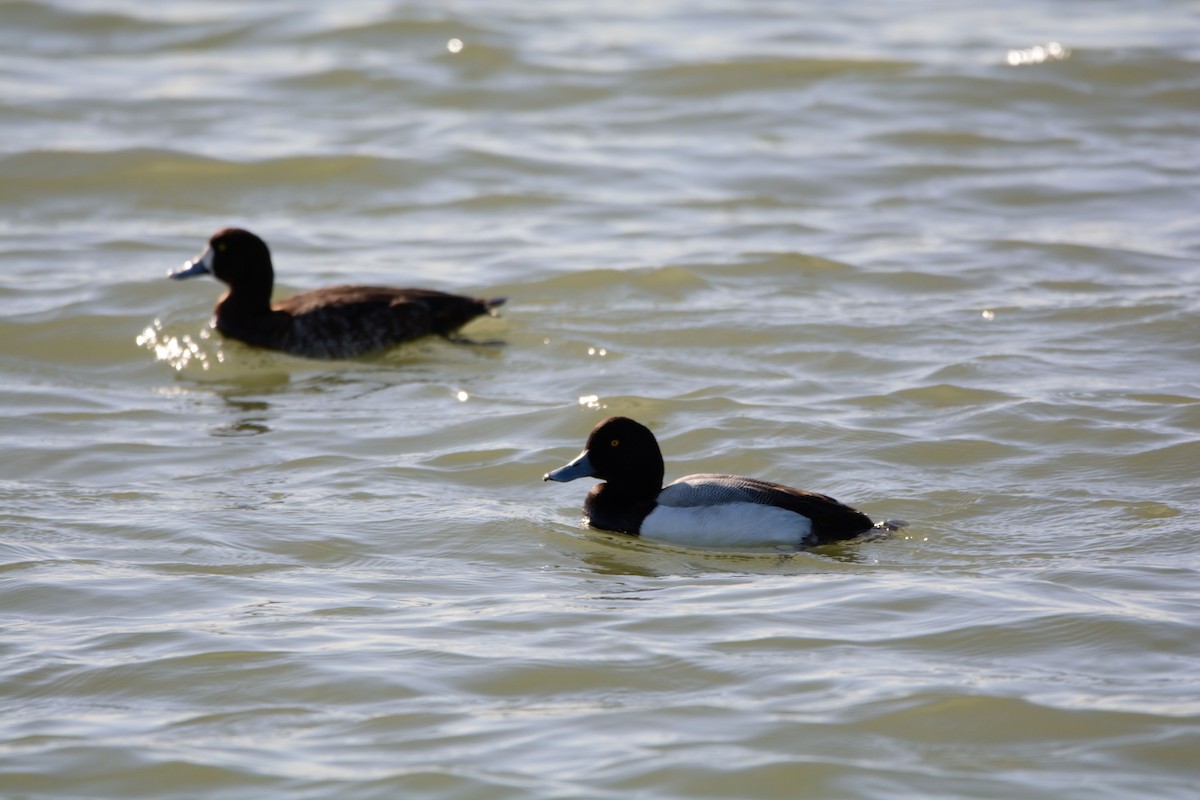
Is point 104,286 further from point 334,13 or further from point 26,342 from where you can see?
point 334,13

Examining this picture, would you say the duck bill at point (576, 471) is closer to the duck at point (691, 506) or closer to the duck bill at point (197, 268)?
the duck at point (691, 506)

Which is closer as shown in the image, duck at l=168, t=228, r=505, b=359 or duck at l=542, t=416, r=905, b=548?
duck at l=542, t=416, r=905, b=548

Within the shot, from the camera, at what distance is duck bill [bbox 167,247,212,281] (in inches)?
512

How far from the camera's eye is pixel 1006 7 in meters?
25.2

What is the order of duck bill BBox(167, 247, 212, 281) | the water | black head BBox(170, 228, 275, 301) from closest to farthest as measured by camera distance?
the water
black head BBox(170, 228, 275, 301)
duck bill BBox(167, 247, 212, 281)

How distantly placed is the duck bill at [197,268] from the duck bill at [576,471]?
5185mm

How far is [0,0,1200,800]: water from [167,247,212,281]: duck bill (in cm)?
49

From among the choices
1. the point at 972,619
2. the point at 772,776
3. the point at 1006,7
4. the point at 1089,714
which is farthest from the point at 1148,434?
the point at 1006,7

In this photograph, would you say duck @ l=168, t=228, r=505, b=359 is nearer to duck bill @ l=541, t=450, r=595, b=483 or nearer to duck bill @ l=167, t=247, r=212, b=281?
duck bill @ l=167, t=247, r=212, b=281

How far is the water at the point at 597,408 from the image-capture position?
248 inches

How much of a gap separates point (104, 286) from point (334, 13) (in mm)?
11391

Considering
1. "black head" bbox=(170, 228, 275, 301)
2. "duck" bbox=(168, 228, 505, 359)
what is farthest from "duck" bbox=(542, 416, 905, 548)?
"black head" bbox=(170, 228, 275, 301)

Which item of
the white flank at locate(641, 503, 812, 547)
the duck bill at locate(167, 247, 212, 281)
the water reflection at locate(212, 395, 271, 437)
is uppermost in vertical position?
the duck bill at locate(167, 247, 212, 281)

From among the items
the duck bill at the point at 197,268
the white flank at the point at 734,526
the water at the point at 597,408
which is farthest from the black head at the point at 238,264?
the white flank at the point at 734,526
